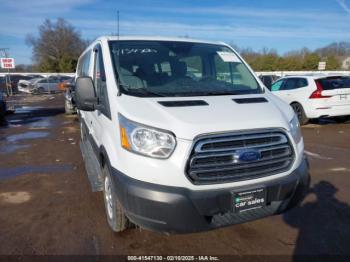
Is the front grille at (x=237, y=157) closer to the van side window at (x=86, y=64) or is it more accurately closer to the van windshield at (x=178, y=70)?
the van windshield at (x=178, y=70)

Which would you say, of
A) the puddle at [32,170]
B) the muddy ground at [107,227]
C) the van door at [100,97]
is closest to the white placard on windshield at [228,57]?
the van door at [100,97]

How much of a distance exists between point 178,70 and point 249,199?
5.81 ft

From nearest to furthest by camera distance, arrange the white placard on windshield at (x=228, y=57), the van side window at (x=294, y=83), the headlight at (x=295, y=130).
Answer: the headlight at (x=295, y=130)
the white placard on windshield at (x=228, y=57)
the van side window at (x=294, y=83)

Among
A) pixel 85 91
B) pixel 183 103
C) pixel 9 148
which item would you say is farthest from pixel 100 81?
pixel 9 148

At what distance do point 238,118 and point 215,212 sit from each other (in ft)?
2.81

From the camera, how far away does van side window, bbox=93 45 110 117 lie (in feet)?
11.3

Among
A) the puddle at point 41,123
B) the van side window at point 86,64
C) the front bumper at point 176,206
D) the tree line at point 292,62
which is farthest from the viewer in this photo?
the tree line at point 292,62

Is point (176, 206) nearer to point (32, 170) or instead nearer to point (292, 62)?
point (32, 170)

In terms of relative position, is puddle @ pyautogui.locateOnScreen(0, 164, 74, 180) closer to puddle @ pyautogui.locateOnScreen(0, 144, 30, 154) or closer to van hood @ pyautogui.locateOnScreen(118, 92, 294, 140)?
puddle @ pyautogui.locateOnScreen(0, 144, 30, 154)

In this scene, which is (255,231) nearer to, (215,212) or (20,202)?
(215,212)

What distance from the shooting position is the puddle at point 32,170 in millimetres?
5826

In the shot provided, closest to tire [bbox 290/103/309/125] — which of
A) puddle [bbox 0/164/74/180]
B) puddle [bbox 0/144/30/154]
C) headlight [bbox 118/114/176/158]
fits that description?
puddle [bbox 0/164/74/180]

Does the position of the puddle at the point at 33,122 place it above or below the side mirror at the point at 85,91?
below

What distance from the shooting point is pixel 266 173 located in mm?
2922
